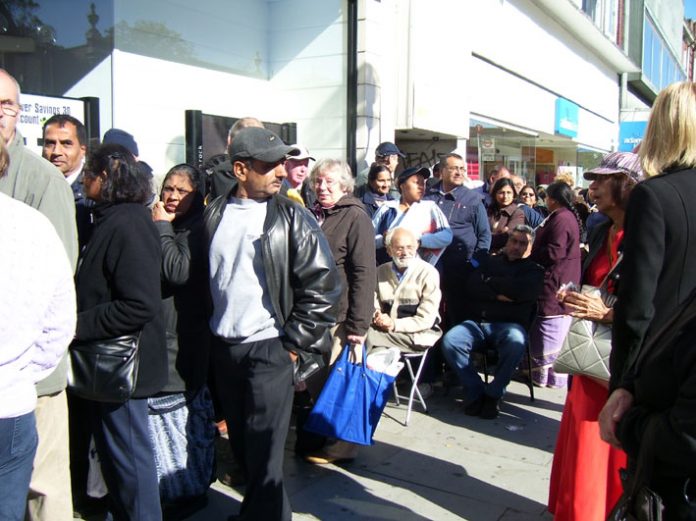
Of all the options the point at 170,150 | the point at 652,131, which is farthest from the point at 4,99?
the point at 170,150

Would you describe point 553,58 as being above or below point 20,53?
above

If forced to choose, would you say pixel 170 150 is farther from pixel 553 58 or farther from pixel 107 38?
pixel 553 58

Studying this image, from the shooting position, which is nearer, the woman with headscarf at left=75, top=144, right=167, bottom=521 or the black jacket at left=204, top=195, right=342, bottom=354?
the woman with headscarf at left=75, top=144, right=167, bottom=521

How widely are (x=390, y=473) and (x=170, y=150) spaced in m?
4.46

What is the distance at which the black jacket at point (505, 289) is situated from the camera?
5.52 m

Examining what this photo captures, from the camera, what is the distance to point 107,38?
6641 mm

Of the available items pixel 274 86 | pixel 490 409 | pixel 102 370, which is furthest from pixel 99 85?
pixel 490 409

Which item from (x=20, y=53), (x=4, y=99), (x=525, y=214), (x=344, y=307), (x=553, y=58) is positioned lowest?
(x=344, y=307)

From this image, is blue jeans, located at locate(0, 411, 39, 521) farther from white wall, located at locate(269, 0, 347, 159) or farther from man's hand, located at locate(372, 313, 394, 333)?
white wall, located at locate(269, 0, 347, 159)

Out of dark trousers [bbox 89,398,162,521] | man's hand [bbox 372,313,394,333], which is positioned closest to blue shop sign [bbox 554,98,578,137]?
man's hand [bbox 372,313,394,333]

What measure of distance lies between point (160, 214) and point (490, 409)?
3.12 meters

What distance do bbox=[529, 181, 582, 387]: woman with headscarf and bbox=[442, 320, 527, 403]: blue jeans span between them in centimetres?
84

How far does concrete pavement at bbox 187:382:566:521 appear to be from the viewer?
150 inches

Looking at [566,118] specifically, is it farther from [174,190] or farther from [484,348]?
[174,190]
